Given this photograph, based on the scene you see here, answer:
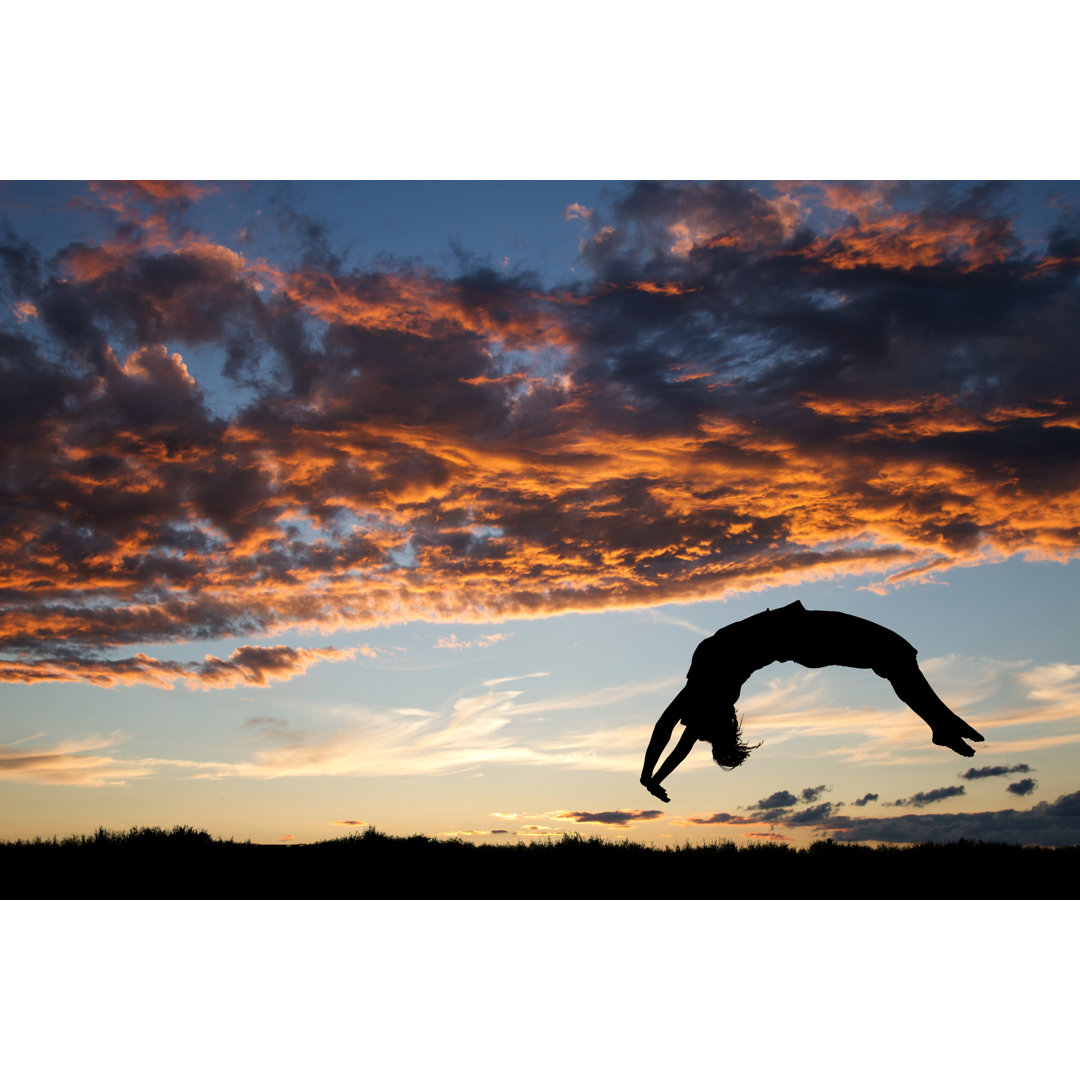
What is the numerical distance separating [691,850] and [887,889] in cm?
243

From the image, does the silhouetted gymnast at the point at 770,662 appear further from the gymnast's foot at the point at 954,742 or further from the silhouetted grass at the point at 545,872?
Result: the silhouetted grass at the point at 545,872

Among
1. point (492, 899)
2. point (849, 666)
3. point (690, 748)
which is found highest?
point (849, 666)

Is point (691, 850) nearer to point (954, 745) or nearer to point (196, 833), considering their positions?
point (954, 745)

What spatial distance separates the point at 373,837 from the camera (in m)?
12.0

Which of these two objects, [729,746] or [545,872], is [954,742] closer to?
[729,746]

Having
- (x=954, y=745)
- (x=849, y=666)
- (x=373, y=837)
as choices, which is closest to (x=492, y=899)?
(x=373, y=837)

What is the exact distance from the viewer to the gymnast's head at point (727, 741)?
31.1ft

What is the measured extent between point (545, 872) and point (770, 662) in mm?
3757

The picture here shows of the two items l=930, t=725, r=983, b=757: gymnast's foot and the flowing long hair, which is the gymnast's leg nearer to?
l=930, t=725, r=983, b=757: gymnast's foot

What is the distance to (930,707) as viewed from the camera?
9211 millimetres

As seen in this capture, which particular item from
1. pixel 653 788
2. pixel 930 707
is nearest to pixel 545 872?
pixel 653 788

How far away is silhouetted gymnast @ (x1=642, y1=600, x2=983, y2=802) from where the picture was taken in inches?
363

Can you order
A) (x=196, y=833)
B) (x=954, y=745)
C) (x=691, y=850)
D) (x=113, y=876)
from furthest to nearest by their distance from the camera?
1. (x=196, y=833)
2. (x=691, y=850)
3. (x=113, y=876)
4. (x=954, y=745)

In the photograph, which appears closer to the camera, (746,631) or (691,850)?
(746,631)
